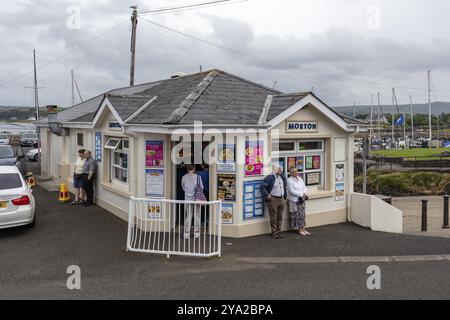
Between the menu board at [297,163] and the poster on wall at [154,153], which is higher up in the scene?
the poster on wall at [154,153]

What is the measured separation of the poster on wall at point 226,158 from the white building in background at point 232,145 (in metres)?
0.02

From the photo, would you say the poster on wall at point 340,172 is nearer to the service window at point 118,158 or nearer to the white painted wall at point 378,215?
the white painted wall at point 378,215

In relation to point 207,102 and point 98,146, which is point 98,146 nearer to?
point 98,146

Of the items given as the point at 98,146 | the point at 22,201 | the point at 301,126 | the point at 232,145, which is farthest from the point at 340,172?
the point at 22,201

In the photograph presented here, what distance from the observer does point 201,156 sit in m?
10.4

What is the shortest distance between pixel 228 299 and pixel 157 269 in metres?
1.84

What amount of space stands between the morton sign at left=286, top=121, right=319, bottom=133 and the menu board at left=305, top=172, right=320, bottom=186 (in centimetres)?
120

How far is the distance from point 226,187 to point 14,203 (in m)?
4.71

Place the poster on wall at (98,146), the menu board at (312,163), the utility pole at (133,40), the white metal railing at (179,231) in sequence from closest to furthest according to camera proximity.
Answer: the white metal railing at (179,231) < the menu board at (312,163) < the poster on wall at (98,146) < the utility pole at (133,40)

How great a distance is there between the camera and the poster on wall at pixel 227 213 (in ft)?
32.2

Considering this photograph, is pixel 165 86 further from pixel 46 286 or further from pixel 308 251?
pixel 46 286

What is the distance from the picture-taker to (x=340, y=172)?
→ 1171cm

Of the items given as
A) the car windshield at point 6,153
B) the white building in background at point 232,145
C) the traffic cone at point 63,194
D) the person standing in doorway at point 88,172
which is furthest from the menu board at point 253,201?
the car windshield at point 6,153
